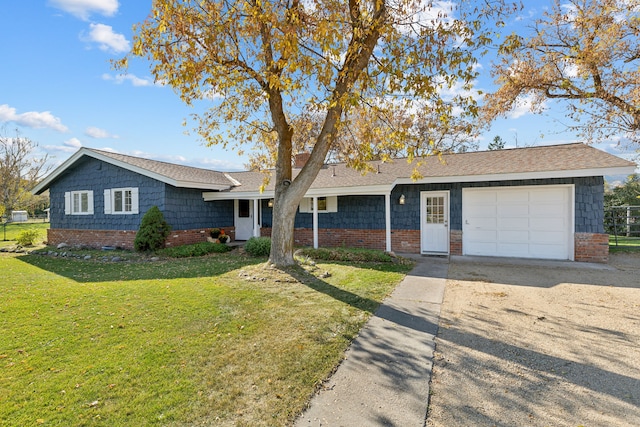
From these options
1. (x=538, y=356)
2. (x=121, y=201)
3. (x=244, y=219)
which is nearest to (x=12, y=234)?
(x=121, y=201)

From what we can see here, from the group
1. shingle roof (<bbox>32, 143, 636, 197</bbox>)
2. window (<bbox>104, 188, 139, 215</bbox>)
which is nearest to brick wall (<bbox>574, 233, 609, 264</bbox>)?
shingle roof (<bbox>32, 143, 636, 197</bbox>)

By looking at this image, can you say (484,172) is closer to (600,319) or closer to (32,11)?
(600,319)

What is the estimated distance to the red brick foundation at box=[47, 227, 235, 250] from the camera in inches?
483

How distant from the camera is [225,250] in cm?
1191

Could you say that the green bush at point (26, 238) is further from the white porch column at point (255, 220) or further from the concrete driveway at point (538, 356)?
the concrete driveway at point (538, 356)

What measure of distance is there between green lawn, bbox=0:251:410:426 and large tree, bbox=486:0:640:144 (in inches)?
471

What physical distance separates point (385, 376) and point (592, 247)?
9.40 metres

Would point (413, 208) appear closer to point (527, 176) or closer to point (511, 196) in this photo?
point (511, 196)

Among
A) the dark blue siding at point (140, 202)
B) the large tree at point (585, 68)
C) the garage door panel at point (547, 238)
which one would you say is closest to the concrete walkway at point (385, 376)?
the garage door panel at point (547, 238)

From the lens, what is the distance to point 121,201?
500 inches

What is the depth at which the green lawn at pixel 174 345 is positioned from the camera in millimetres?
2512

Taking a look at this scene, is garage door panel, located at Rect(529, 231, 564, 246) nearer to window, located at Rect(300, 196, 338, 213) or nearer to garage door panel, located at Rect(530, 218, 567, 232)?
garage door panel, located at Rect(530, 218, 567, 232)

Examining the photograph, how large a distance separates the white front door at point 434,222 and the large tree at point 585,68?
6.83 meters

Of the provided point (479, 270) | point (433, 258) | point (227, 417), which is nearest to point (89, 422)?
point (227, 417)
